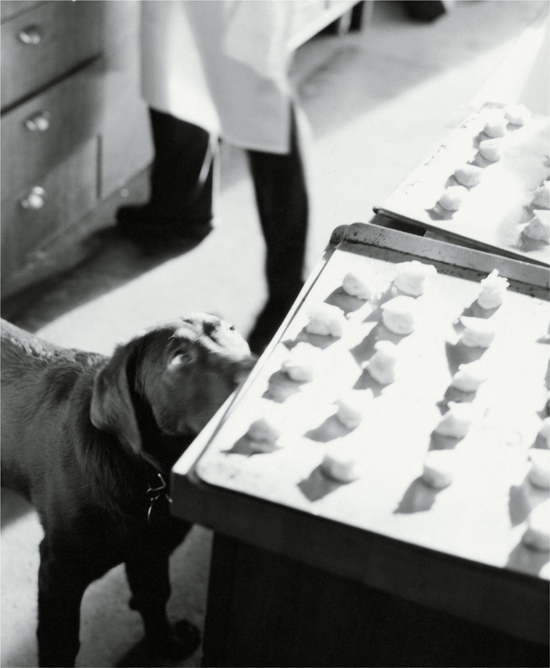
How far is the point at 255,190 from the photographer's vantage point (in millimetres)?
2068

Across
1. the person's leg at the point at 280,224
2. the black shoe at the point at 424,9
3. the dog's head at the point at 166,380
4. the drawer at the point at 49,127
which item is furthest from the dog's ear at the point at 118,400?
the black shoe at the point at 424,9

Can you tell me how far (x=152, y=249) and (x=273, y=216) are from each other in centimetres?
57

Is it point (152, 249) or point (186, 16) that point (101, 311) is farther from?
point (186, 16)

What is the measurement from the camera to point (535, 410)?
2.54 ft

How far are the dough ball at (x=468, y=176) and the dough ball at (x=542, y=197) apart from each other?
8 cm

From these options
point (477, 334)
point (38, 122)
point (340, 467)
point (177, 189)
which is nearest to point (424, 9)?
point (177, 189)

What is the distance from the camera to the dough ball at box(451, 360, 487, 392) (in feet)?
2.56

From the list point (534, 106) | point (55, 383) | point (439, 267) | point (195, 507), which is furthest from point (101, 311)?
point (195, 507)

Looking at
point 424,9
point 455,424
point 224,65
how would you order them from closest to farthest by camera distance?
point 455,424 < point 224,65 < point 424,9

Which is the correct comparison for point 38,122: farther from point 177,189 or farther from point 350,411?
point 350,411

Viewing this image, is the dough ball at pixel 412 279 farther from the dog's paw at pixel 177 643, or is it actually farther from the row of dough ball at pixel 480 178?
the dog's paw at pixel 177 643

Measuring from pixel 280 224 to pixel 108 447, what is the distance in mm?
1078

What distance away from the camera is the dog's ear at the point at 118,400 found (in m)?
1.08

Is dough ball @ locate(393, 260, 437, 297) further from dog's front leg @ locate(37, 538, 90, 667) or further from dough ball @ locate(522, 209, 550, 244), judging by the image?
dog's front leg @ locate(37, 538, 90, 667)
